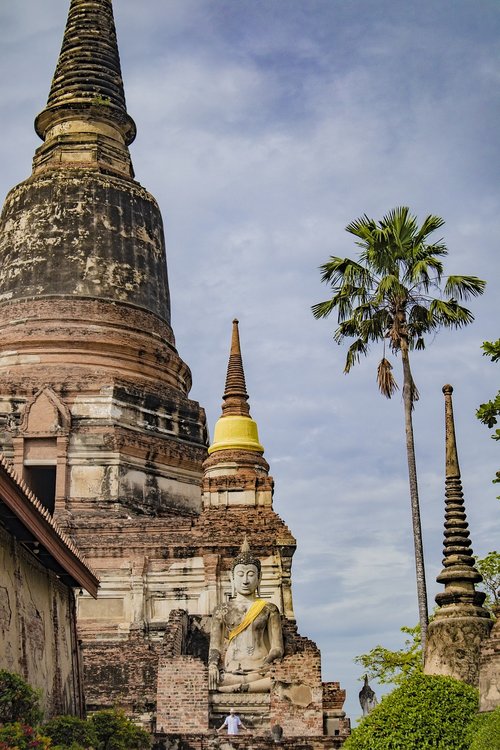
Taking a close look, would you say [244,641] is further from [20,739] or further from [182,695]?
[20,739]

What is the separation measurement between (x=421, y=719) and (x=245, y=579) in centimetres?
962

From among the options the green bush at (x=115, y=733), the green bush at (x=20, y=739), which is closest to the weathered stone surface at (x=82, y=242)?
the green bush at (x=115, y=733)

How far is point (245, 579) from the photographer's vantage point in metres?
20.9

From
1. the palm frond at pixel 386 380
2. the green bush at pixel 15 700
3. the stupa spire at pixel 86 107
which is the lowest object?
the green bush at pixel 15 700

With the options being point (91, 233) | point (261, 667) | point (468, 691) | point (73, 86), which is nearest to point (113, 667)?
point (261, 667)

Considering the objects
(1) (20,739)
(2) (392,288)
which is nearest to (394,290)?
(2) (392,288)

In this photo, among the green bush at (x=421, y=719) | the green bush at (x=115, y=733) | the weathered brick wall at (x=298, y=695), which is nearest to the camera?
the green bush at (x=421, y=719)

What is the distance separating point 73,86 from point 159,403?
10.5 m

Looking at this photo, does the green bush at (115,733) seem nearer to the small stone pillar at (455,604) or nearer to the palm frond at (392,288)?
the small stone pillar at (455,604)

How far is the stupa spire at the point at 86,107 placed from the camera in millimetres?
31703

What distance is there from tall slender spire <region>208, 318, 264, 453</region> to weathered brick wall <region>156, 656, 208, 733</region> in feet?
30.4

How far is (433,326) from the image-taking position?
69.8 ft

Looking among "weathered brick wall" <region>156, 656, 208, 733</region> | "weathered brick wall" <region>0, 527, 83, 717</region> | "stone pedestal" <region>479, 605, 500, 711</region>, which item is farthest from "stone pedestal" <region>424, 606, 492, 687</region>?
"weathered brick wall" <region>0, 527, 83, 717</region>

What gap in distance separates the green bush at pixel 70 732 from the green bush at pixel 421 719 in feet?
12.2
